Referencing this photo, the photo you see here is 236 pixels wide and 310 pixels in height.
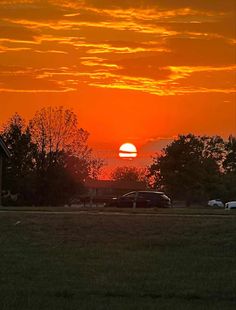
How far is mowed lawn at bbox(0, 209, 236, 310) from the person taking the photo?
10602 mm

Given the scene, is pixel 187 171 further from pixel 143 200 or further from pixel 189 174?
pixel 143 200

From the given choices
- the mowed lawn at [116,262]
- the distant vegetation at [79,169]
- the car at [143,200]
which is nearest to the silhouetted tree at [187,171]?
the distant vegetation at [79,169]

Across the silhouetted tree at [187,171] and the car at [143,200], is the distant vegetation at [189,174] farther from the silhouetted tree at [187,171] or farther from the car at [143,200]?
the car at [143,200]

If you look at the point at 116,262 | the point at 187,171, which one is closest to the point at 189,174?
the point at 187,171

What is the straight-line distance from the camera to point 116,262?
14922mm

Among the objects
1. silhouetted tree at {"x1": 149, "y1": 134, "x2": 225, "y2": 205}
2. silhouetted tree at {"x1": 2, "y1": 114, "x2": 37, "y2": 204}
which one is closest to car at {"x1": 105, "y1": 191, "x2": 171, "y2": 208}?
silhouetted tree at {"x1": 2, "y1": 114, "x2": 37, "y2": 204}

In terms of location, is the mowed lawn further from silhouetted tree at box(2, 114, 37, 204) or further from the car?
silhouetted tree at box(2, 114, 37, 204)

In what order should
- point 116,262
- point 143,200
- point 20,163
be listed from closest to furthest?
point 116,262 < point 143,200 < point 20,163

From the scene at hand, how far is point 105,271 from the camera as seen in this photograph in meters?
13.6

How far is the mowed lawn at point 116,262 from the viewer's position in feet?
34.8

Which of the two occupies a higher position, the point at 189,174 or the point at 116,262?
the point at 189,174

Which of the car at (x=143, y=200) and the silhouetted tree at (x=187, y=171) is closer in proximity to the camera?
the car at (x=143, y=200)

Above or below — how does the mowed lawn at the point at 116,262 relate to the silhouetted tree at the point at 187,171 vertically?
below

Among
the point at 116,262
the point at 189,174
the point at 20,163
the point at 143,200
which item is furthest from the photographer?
the point at 189,174
